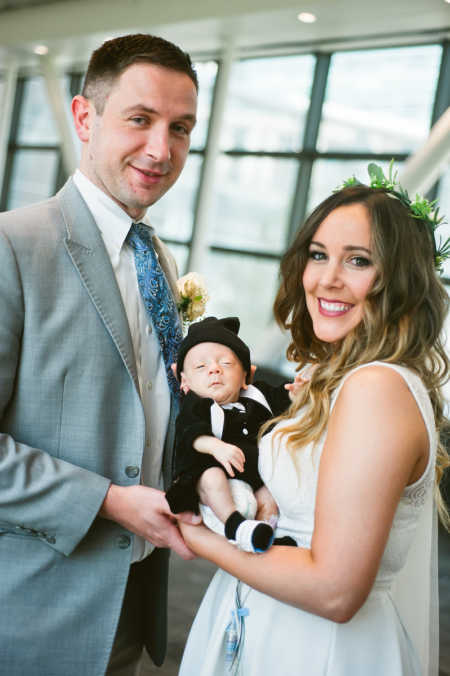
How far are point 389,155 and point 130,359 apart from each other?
7.63 metres

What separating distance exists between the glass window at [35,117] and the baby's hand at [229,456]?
13.0 metres

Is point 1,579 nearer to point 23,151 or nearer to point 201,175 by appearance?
point 201,175

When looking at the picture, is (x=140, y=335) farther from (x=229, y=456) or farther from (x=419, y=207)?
(x=419, y=207)

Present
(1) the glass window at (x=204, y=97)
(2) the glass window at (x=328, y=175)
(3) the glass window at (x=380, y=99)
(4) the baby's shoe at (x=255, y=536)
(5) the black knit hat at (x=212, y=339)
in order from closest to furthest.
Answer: (4) the baby's shoe at (x=255, y=536)
(5) the black knit hat at (x=212, y=339)
(3) the glass window at (x=380, y=99)
(2) the glass window at (x=328, y=175)
(1) the glass window at (x=204, y=97)

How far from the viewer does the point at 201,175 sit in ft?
34.5

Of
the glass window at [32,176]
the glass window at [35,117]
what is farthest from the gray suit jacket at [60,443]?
the glass window at [35,117]

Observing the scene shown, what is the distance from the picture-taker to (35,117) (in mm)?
14156

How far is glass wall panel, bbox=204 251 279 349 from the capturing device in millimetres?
10344

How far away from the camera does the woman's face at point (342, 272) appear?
6.00ft

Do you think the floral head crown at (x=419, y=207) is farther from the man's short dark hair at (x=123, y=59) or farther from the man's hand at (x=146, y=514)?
the man's hand at (x=146, y=514)

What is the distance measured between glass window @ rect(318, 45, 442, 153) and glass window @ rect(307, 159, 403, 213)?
0.19 m

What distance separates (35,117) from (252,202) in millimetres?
5975

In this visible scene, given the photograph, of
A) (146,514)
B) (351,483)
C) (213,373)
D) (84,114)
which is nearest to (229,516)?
(146,514)

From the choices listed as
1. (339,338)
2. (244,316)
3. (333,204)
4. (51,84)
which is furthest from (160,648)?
(51,84)
